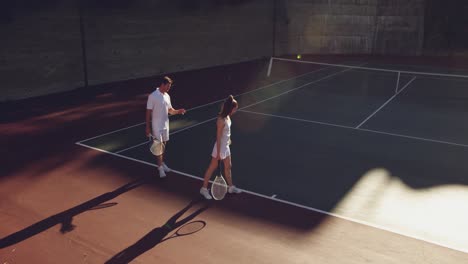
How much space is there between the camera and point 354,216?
7.80 m

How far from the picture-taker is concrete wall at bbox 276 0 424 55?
29.2m

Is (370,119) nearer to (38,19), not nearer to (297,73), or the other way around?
(297,73)

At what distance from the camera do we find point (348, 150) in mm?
11336

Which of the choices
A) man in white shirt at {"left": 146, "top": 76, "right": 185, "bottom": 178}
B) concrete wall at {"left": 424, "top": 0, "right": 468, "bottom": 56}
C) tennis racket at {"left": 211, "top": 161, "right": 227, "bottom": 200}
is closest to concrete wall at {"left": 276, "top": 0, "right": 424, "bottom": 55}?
concrete wall at {"left": 424, "top": 0, "right": 468, "bottom": 56}

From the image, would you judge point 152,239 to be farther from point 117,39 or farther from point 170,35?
point 170,35

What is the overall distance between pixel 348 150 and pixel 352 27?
68.2 feet

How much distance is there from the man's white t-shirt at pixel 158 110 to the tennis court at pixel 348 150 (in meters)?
1.22

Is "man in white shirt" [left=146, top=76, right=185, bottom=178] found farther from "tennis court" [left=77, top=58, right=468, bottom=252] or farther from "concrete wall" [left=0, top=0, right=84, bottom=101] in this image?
"concrete wall" [left=0, top=0, right=84, bottom=101]

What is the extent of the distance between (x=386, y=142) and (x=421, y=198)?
3.63m

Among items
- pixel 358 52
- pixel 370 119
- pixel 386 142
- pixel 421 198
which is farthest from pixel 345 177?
pixel 358 52

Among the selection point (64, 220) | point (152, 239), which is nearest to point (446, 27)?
point (152, 239)

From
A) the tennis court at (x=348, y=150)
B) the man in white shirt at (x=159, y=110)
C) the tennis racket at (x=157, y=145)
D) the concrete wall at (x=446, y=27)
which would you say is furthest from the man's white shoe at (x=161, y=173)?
the concrete wall at (x=446, y=27)

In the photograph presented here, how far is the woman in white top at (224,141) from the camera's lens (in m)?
7.77

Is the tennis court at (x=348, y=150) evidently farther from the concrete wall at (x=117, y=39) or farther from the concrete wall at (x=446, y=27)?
the concrete wall at (x=446, y=27)
